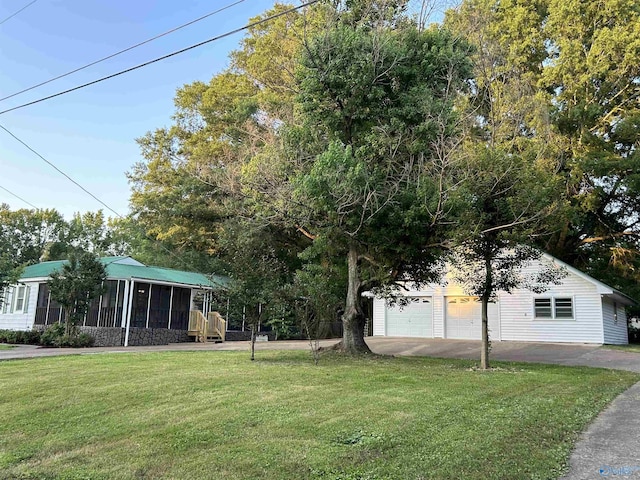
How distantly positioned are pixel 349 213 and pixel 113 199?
17282mm

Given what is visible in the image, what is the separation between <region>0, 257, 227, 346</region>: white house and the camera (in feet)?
61.8

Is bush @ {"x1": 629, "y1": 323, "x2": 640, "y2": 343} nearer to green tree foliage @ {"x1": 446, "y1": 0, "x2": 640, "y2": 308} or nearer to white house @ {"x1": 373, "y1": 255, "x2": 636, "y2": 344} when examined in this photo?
white house @ {"x1": 373, "y1": 255, "x2": 636, "y2": 344}

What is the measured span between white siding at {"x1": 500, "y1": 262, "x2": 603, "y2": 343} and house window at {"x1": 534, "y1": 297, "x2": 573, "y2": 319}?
0.56 ft

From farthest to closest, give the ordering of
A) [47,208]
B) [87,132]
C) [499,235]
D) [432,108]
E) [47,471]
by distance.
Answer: [47,208] → [87,132] → [432,108] → [499,235] → [47,471]

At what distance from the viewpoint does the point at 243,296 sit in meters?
11.4

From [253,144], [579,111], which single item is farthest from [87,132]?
[579,111]

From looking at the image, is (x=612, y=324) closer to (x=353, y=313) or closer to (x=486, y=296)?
(x=486, y=296)

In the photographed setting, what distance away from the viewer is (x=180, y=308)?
22094 millimetres

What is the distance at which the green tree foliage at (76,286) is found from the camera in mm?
16859

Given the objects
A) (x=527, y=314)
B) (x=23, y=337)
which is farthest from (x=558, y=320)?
(x=23, y=337)

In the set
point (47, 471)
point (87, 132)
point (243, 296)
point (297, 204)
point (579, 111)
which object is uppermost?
point (579, 111)

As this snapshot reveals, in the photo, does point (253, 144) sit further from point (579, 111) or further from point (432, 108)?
point (579, 111)

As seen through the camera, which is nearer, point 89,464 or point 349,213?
point 89,464

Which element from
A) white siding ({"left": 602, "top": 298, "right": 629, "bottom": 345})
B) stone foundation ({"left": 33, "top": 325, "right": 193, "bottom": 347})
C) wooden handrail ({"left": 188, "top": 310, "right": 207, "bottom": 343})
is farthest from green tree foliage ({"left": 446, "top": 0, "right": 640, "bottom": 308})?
stone foundation ({"left": 33, "top": 325, "right": 193, "bottom": 347})
